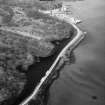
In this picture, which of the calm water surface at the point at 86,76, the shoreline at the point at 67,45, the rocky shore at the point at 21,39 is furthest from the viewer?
the rocky shore at the point at 21,39

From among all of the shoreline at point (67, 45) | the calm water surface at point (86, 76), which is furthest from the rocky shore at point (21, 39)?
the calm water surface at point (86, 76)

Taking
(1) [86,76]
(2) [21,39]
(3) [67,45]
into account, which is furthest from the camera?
(2) [21,39]

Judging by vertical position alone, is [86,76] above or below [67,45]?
above

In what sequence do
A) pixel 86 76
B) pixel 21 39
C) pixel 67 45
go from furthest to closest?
1. pixel 21 39
2. pixel 67 45
3. pixel 86 76

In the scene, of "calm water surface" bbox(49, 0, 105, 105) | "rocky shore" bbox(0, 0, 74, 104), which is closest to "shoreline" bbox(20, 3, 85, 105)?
"calm water surface" bbox(49, 0, 105, 105)

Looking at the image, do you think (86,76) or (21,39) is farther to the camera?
(21,39)

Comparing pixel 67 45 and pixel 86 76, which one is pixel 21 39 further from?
pixel 86 76

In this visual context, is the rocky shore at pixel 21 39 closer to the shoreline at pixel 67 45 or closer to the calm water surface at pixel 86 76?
the shoreline at pixel 67 45

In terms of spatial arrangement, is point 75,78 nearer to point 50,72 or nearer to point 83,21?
point 50,72

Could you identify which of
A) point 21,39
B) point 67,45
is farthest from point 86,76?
point 21,39
